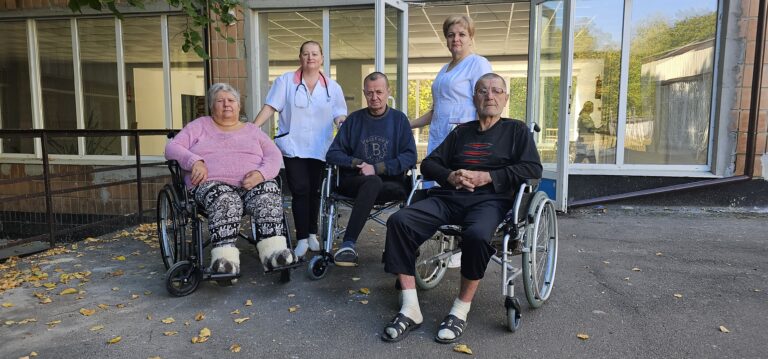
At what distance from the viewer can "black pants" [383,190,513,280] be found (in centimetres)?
239

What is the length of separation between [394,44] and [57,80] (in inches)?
208

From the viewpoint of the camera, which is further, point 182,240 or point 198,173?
point 182,240

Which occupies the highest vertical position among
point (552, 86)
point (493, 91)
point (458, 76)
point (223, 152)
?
point (552, 86)

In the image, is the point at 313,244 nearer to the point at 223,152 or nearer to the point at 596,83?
the point at 223,152

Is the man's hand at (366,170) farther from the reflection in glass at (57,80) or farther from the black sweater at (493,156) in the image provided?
the reflection in glass at (57,80)

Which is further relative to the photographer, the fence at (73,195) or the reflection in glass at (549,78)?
the fence at (73,195)

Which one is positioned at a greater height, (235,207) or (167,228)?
(235,207)

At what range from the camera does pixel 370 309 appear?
9.16ft

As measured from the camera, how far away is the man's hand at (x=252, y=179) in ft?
10.2

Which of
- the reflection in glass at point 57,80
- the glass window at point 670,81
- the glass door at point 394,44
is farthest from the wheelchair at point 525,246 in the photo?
the reflection in glass at point 57,80

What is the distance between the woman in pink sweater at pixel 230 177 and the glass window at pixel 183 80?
4057 millimetres

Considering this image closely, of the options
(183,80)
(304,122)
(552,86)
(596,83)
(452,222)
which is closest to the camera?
(452,222)

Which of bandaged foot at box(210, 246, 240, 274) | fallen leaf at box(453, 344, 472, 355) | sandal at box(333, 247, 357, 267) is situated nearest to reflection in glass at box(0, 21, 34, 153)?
bandaged foot at box(210, 246, 240, 274)

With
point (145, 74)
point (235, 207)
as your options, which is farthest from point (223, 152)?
point (145, 74)
